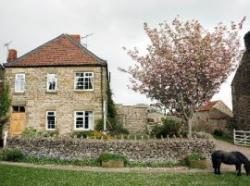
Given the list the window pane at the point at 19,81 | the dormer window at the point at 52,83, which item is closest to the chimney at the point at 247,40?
the dormer window at the point at 52,83

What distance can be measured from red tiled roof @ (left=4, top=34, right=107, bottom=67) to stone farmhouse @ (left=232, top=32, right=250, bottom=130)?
50.5 ft

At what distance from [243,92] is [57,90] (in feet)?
64.7

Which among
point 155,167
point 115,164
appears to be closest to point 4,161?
point 115,164

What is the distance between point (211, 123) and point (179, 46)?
2545cm

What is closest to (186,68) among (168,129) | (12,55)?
(168,129)

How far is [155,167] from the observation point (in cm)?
2128

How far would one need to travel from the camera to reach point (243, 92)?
130 feet

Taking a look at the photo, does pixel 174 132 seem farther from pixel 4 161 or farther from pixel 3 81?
pixel 3 81

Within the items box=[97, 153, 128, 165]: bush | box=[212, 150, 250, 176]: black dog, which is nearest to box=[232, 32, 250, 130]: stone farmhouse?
box=[97, 153, 128, 165]: bush

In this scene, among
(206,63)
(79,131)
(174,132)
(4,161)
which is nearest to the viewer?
(4,161)

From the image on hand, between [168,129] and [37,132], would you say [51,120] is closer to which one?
[37,132]

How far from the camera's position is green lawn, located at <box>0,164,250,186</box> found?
14.9 meters

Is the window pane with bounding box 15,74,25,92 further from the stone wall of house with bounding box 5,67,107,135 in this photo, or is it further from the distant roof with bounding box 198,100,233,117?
the distant roof with bounding box 198,100,233,117

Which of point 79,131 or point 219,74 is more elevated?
point 219,74
